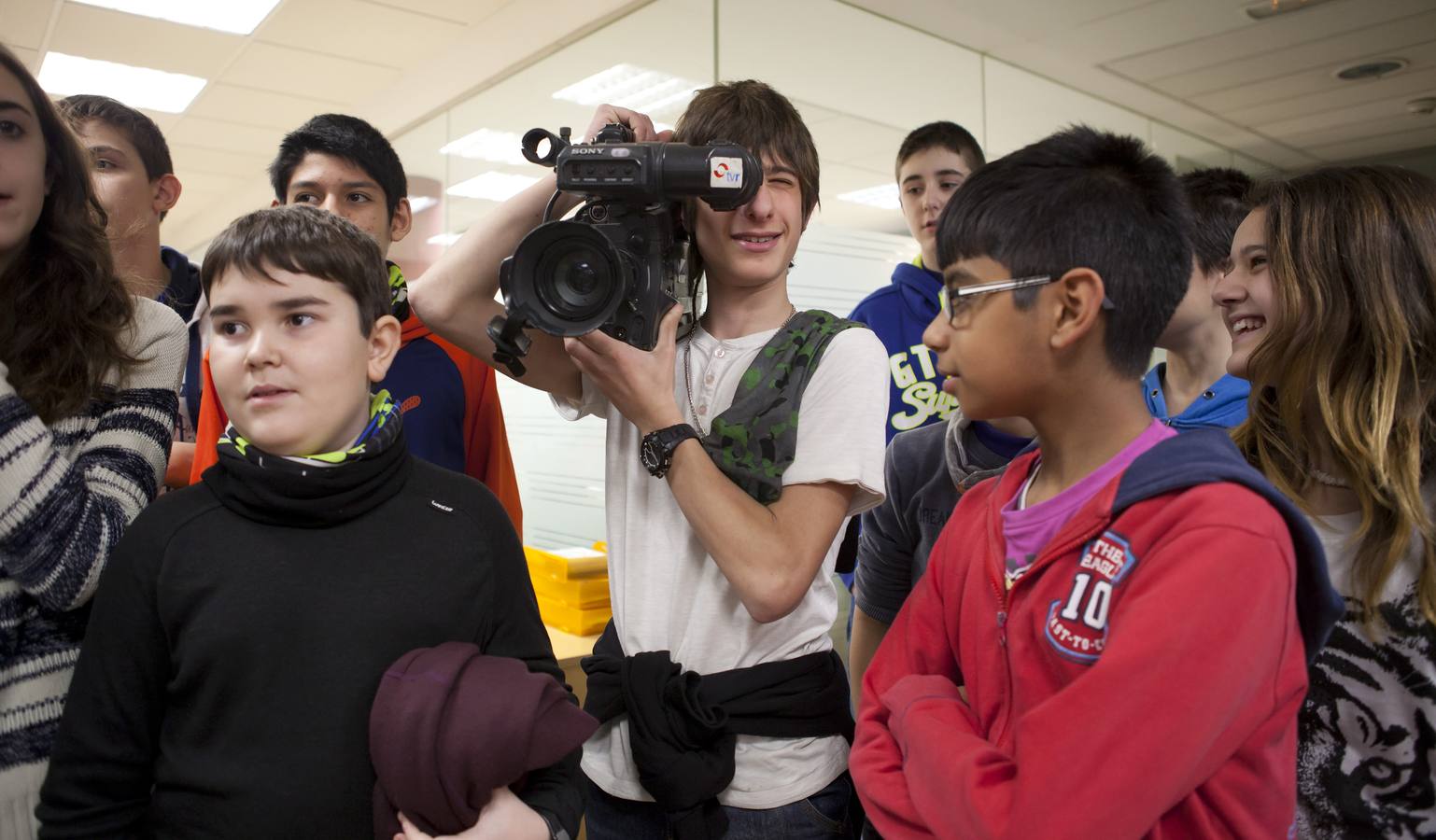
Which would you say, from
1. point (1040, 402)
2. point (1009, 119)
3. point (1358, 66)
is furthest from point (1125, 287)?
point (1358, 66)

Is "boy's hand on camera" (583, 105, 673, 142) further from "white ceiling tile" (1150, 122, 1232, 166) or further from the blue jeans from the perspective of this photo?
"white ceiling tile" (1150, 122, 1232, 166)

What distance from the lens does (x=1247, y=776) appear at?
72 centimetres

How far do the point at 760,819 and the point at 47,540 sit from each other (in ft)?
2.48

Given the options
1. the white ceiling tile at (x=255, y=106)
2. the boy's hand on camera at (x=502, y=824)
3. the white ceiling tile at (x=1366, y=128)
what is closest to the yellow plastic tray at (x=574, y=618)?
the boy's hand on camera at (x=502, y=824)

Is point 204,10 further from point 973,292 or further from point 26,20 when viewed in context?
point 973,292

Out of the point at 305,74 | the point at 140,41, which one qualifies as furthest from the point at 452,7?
the point at 140,41

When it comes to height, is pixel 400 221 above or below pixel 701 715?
above

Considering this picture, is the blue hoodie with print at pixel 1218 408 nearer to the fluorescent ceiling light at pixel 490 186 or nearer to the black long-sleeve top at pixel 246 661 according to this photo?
the black long-sleeve top at pixel 246 661

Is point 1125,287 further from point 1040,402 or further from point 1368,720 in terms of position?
point 1368,720

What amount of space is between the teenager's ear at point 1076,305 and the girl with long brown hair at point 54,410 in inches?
36.1

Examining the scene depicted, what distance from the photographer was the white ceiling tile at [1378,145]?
5.58 metres

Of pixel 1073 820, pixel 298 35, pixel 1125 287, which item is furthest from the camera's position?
pixel 298 35

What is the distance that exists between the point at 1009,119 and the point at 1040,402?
3.97 m

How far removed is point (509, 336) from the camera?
3.39ft
